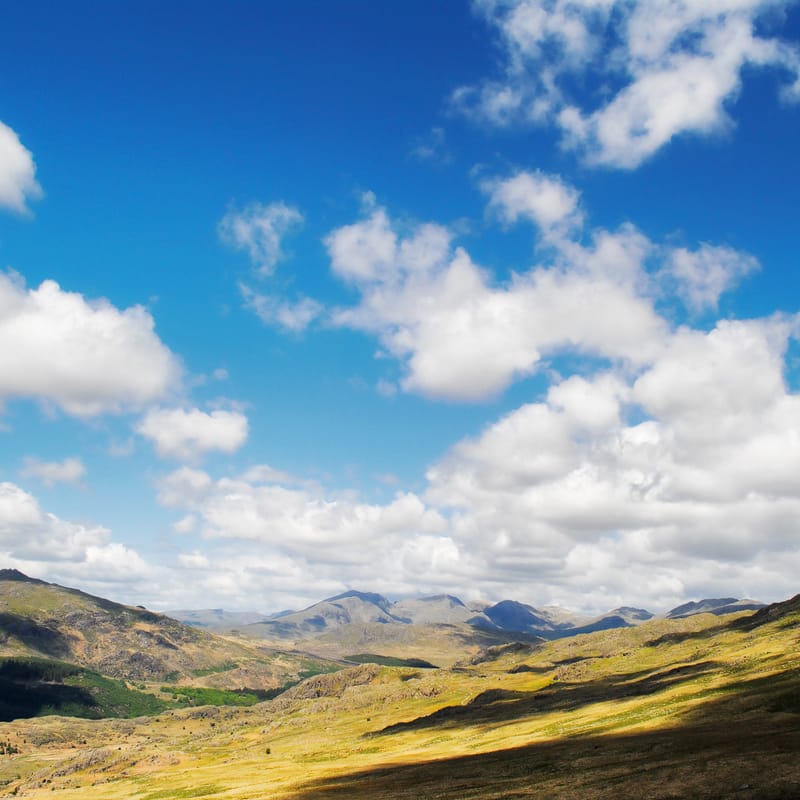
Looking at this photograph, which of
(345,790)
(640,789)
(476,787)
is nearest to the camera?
(640,789)

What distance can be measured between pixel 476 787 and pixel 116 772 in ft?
566

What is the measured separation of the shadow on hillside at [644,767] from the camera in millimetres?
38406

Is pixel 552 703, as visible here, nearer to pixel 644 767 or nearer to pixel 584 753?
pixel 584 753

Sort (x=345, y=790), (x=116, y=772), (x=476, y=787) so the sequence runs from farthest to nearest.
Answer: (x=116, y=772) < (x=345, y=790) < (x=476, y=787)

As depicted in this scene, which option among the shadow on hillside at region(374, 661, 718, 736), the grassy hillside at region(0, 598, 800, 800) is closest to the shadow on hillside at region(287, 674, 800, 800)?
the grassy hillside at region(0, 598, 800, 800)

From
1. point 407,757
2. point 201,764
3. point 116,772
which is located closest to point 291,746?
point 201,764

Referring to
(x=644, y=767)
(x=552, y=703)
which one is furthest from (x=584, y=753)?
(x=552, y=703)

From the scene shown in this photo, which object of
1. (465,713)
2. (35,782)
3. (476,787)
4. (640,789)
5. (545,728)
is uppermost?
(640,789)

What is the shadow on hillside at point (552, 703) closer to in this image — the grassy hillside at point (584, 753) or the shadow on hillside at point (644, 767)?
the grassy hillside at point (584, 753)

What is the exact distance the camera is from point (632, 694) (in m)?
120

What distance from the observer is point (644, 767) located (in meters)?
46.4

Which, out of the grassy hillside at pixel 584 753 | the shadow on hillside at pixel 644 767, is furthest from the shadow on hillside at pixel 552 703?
the shadow on hillside at pixel 644 767

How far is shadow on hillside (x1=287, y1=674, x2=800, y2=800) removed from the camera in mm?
38406

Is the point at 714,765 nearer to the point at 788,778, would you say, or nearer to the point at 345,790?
→ the point at 788,778
